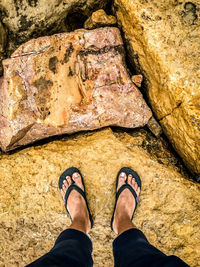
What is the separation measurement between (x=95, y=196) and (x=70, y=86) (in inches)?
48.9

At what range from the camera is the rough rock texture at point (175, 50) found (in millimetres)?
1720

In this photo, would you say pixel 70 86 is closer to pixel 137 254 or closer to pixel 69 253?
pixel 69 253

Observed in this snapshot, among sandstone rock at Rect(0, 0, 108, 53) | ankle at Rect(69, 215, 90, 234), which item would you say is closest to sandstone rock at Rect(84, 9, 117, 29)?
sandstone rock at Rect(0, 0, 108, 53)

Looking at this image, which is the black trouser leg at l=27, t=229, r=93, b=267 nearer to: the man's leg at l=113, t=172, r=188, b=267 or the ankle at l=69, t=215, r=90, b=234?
the ankle at l=69, t=215, r=90, b=234

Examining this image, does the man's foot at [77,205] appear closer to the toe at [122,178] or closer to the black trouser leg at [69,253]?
the black trouser leg at [69,253]

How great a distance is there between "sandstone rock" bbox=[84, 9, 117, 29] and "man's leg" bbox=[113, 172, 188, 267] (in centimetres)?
170

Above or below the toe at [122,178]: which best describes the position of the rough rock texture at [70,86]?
above

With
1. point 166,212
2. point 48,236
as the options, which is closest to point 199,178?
point 166,212

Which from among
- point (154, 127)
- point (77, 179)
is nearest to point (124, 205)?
point (77, 179)

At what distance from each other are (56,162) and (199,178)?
1589 millimetres

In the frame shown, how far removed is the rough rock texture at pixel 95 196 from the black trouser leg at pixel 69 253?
318 mm

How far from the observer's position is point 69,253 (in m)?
1.50

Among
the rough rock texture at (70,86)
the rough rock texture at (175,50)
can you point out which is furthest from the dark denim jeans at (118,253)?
the rough rock texture at (70,86)

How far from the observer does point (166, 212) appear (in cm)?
201
